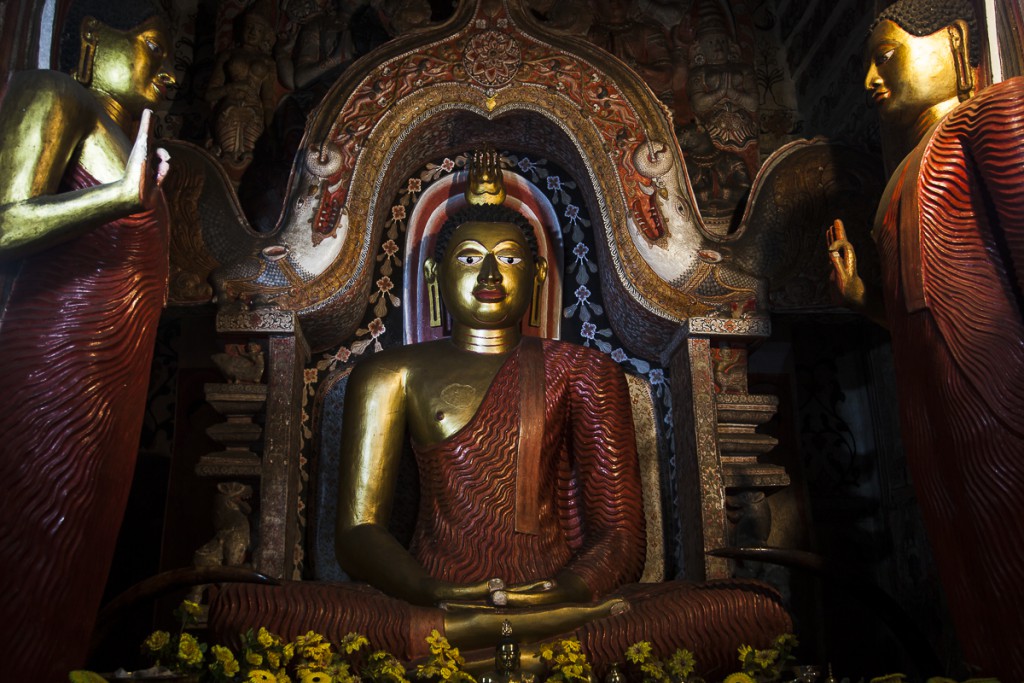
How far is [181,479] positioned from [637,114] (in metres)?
3.16

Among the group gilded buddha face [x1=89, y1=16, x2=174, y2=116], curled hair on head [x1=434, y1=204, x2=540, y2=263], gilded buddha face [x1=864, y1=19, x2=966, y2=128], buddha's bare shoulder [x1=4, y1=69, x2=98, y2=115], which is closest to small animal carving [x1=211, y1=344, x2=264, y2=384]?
curled hair on head [x1=434, y1=204, x2=540, y2=263]

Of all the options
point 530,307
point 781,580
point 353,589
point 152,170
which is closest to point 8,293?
point 152,170

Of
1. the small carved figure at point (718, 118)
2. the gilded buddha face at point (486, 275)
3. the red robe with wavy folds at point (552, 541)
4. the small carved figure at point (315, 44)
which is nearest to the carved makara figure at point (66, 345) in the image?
the red robe with wavy folds at point (552, 541)

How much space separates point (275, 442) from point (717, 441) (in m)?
2.10

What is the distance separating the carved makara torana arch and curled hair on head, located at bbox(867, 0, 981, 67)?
1429 mm

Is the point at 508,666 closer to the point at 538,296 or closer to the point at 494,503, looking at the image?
the point at 494,503

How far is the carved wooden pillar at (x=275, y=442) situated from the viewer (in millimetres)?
4652

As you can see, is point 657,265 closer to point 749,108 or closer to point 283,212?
point 749,108

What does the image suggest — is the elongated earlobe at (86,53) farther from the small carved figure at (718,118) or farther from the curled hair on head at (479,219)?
the small carved figure at (718,118)

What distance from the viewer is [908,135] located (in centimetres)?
430

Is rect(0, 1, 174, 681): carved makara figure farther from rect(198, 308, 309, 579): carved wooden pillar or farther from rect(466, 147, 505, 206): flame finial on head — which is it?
rect(466, 147, 505, 206): flame finial on head

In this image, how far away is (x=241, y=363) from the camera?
4.95m

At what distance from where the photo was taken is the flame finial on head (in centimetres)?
560

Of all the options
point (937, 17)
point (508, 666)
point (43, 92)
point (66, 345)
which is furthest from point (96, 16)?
point (937, 17)
